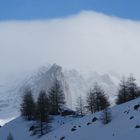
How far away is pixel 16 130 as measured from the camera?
318 ft

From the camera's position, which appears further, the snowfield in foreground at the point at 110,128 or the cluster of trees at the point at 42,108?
the cluster of trees at the point at 42,108

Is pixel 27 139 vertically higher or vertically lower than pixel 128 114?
lower

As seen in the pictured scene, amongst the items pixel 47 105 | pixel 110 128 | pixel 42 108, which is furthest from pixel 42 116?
pixel 110 128

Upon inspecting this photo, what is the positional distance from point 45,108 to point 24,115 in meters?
11.9

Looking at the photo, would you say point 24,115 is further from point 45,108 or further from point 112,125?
point 112,125

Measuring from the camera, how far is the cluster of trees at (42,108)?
91.7 m

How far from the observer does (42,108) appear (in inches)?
3716

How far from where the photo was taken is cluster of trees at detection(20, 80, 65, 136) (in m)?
91.7

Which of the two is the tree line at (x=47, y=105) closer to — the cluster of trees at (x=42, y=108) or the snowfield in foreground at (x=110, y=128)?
the cluster of trees at (x=42, y=108)

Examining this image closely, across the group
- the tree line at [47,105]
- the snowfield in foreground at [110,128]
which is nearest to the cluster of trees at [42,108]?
the tree line at [47,105]

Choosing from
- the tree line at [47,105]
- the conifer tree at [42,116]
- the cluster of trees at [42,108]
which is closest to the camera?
the conifer tree at [42,116]

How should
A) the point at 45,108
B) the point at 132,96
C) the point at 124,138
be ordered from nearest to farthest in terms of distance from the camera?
the point at 124,138 < the point at 45,108 < the point at 132,96

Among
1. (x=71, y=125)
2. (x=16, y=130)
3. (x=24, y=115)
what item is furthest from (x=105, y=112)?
(x=24, y=115)

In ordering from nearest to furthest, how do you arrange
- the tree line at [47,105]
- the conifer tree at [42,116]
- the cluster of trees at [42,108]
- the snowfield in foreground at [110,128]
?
the snowfield in foreground at [110,128]
the conifer tree at [42,116]
the cluster of trees at [42,108]
the tree line at [47,105]
